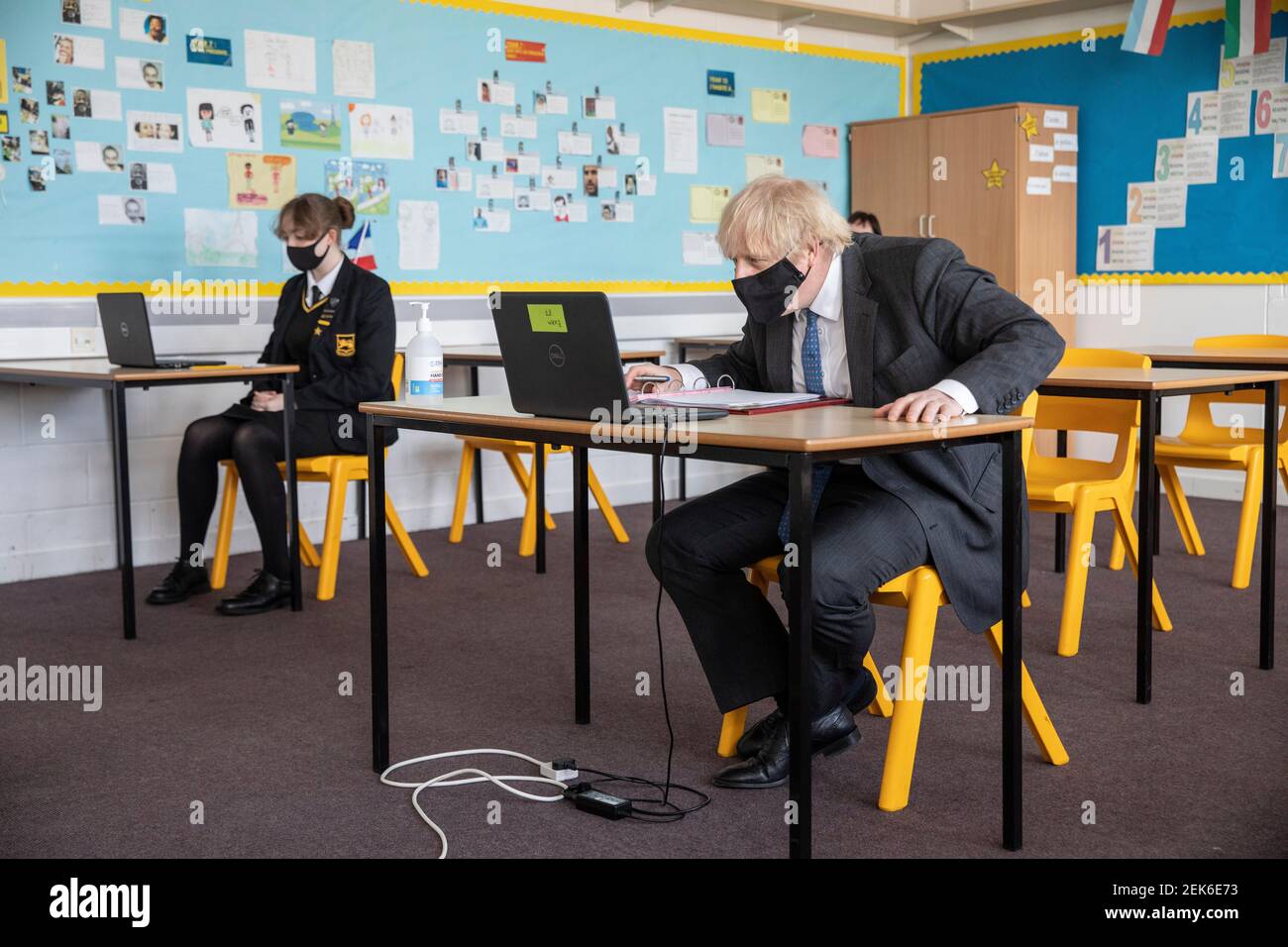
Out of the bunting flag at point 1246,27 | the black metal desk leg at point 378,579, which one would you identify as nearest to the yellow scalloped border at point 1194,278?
the bunting flag at point 1246,27

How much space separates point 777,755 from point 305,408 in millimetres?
2162

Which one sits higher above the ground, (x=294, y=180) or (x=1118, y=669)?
(x=294, y=180)

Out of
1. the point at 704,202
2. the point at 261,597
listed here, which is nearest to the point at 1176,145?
the point at 704,202

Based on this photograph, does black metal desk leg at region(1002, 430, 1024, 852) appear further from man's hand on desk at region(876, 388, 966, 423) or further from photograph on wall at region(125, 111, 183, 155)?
photograph on wall at region(125, 111, 183, 155)

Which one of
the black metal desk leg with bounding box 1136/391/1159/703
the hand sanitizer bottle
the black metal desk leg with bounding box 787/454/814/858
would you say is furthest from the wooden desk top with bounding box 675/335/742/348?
the black metal desk leg with bounding box 787/454/814/858

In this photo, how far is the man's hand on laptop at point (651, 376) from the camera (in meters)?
2.48

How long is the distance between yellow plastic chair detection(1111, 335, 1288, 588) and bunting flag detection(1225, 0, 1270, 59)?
1.64 m

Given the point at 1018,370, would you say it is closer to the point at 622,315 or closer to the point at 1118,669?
the point at 1118,669

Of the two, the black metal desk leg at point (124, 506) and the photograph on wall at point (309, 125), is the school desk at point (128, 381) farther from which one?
the photograph on wall at point (309, 125)

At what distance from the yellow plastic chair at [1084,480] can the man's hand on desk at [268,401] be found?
2.12 m

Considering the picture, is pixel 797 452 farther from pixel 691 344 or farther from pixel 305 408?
pixel 691 344
